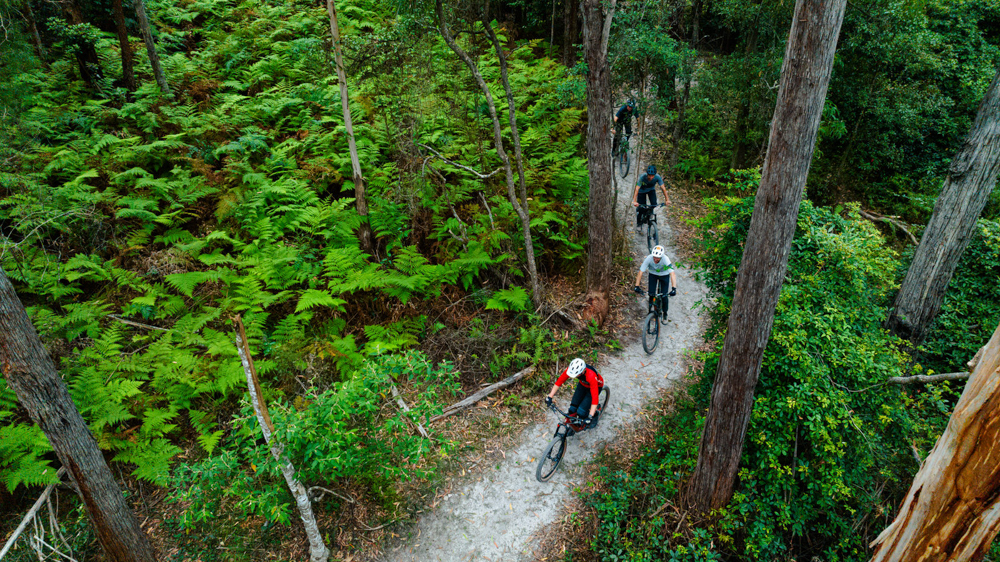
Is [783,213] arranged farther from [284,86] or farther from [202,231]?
[284,86]

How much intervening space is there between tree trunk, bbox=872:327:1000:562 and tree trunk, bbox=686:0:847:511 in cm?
313

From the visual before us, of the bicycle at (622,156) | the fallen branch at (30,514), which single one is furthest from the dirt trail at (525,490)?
the bicycle at (622,156)

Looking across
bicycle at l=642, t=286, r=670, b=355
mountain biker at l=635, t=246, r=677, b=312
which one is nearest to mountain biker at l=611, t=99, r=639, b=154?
mountain biker at l=635, t=246, r=677, b=312

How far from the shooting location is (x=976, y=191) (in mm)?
6910

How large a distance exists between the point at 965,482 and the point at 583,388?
567 cm

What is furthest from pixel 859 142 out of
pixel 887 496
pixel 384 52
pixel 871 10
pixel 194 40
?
pixel 194 40

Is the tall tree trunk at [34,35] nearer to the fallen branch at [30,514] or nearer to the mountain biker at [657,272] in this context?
the fallen branch at [30,514]

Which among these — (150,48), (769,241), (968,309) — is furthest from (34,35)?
(968,309)

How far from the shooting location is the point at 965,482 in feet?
5.45

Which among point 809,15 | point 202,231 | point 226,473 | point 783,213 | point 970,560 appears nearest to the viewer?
point 970,560

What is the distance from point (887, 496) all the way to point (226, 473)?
28.5ft

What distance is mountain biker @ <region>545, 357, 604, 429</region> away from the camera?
673 centimetres

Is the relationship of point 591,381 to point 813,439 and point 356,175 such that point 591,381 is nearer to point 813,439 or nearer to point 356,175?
point 813,439

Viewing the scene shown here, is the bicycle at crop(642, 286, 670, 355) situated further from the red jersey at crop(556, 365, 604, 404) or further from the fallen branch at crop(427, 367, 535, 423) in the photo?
the red jersey at crop(556, 365, 604, 404)
